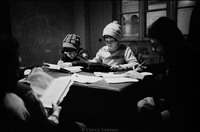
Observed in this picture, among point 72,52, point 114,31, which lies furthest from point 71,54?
point 114,31

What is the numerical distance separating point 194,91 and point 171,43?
1.42ft

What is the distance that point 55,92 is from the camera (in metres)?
1.72

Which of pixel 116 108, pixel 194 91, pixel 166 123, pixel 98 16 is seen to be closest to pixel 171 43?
pixel 194 91

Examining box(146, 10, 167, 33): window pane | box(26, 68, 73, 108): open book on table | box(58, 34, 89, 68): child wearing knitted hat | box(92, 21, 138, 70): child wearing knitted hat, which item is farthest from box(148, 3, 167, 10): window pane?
box(26, 68, 73, 108): open book on table

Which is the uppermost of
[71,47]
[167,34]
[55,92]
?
[167,34]

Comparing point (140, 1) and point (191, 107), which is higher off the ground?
point (140, 1)

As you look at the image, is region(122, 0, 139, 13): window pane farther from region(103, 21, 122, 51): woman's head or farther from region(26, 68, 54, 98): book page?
region(26, 68, 54, 98): book page

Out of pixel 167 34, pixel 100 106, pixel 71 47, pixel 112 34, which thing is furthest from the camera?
pixel 71 47

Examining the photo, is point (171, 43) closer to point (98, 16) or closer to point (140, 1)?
point (140, 1)

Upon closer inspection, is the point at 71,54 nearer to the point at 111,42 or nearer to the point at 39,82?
the point at 111,42

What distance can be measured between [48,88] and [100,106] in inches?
26.5

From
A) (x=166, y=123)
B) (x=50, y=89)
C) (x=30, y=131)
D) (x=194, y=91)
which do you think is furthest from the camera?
(x=50, y=89)

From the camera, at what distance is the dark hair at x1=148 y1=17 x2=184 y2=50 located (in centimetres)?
158

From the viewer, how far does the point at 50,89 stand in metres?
1.77
